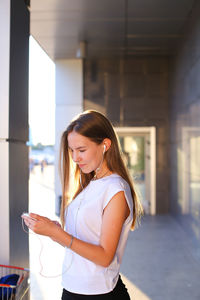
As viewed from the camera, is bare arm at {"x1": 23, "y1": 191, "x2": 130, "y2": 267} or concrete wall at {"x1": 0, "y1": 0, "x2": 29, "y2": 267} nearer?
bare arm at {"x1": 23, "y1": 191, "x2": 130, "y2": 267}

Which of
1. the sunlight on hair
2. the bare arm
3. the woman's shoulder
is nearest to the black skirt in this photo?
the bare arm

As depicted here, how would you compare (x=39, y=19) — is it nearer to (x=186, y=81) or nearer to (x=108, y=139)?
(x=186, y=81)

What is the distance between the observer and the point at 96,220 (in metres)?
1.30

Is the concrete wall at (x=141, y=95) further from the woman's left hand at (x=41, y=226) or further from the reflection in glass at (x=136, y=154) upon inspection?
the woman's left hand at (x=41, y=226)

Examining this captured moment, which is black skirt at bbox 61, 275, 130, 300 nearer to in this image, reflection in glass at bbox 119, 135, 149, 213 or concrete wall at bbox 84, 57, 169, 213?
concrete wall at bbox 84, 57, 169, 213

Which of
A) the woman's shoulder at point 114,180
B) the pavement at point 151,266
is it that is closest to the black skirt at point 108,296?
the woman's shoulder at point 114,180

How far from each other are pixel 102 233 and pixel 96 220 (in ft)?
0.27

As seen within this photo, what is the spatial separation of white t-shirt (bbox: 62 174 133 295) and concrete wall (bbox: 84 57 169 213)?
682cm

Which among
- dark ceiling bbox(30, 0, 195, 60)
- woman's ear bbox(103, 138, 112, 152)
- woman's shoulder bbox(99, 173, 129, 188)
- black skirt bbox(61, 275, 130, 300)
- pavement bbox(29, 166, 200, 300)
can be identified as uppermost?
dark ceiling bbox(30, 0, 195, 60)

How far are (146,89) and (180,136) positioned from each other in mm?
1958

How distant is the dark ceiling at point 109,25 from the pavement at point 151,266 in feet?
12.7

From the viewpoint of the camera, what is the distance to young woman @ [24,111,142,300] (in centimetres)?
121

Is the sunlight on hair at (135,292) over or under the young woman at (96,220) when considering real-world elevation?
under

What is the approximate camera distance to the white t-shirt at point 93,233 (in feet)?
4.23
